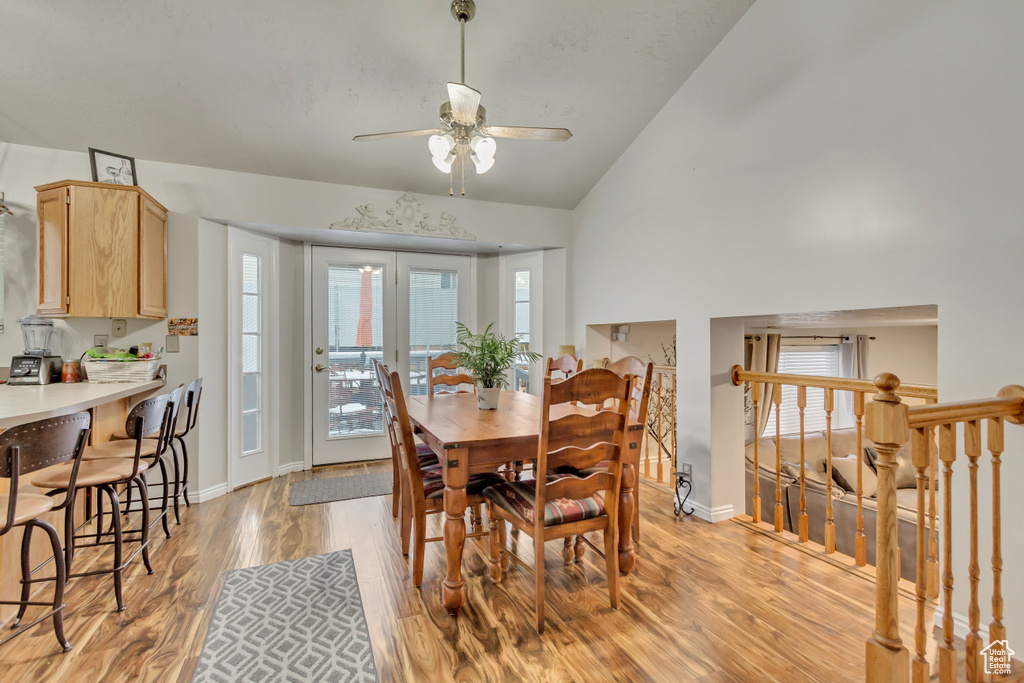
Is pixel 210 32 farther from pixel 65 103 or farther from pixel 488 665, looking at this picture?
pixel 488 665

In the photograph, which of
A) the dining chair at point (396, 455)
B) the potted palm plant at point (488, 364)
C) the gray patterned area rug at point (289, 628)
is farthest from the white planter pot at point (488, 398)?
the gray patterned area rug at point (289, 628)

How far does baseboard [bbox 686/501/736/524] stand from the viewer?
294cm

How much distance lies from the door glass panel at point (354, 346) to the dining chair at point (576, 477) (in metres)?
2.64

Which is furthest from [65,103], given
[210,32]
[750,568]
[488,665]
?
[750,568]

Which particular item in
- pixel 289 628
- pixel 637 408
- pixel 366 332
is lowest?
pixel 289 628

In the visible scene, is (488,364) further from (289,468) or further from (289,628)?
(289,468)

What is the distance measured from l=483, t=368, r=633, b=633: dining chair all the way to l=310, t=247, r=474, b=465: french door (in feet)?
8.68

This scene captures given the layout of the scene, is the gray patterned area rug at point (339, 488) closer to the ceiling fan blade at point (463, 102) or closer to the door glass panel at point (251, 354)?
the door glass panel at point (251, 354)

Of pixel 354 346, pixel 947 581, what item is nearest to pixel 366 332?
pixel 354 346

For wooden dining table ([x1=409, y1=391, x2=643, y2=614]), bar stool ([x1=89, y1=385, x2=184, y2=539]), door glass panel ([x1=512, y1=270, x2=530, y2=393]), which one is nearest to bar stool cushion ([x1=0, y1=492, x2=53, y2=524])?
bar stool ([x1=89, y1=385, x2=184, y2=539])

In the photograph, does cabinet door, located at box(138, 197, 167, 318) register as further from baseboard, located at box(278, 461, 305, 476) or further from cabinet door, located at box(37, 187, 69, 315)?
baseboard, located at box(278, 461, 305, 476)

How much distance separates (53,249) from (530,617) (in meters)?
3.42

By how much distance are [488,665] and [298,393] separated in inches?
124

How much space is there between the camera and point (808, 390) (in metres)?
5.36
